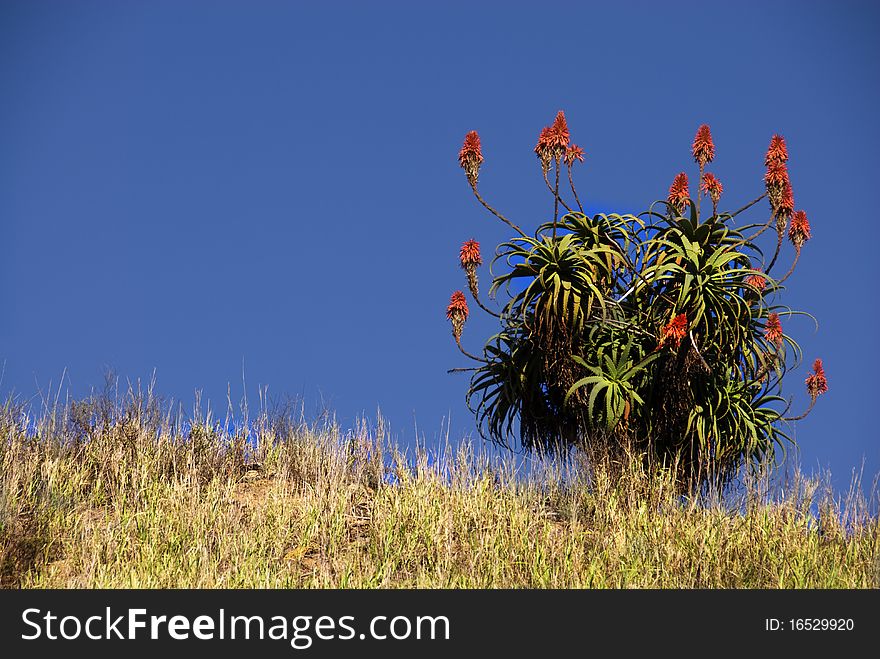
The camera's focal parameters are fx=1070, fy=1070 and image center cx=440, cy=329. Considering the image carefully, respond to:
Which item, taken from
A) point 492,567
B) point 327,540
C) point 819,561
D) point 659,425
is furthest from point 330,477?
point 819,561

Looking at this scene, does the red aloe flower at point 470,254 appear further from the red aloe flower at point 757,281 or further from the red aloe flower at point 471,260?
the red aloe flower at point 757,281

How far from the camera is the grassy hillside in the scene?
848 cm

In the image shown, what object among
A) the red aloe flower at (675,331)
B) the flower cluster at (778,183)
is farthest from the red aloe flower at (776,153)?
the red aloe flower at (675,331)

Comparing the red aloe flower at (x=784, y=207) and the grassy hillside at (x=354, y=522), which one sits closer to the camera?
the grassy hillside at (x=354, y=522)

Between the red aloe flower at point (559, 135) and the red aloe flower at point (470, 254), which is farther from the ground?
the red aloe flower at point (559, 135)

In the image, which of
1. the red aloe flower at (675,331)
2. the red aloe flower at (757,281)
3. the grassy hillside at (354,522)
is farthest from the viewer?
the red aloe flower at (757,281)

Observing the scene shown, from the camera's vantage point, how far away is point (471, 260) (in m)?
10.5

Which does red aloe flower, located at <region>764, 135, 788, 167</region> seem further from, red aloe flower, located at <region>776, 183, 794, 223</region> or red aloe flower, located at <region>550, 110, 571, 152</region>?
red aloe flower, located at <region>550, 110, 571, 152</region>

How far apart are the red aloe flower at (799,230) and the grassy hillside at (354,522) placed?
8.58 feet

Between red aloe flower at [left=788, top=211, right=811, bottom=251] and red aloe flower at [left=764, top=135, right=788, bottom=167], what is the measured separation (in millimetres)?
667

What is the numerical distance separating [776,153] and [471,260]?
10.3ft

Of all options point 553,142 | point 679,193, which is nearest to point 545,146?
point 553,142

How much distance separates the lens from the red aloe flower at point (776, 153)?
412 inches
